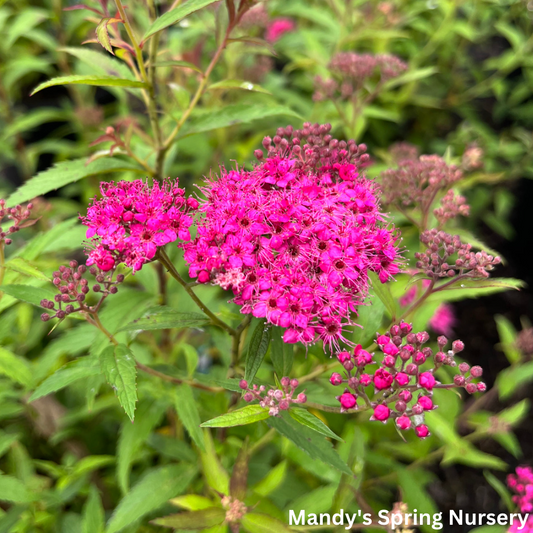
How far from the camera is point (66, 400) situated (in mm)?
2627

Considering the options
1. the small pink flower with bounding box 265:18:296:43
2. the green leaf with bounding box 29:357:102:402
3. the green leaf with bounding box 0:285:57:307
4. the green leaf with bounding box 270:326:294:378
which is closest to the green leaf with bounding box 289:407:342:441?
the green leaf with bounding box 270:326:294:378

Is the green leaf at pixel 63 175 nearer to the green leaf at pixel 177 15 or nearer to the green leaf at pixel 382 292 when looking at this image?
the green leaf at pixel 177 15

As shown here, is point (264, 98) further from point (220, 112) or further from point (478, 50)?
point (478, 50)

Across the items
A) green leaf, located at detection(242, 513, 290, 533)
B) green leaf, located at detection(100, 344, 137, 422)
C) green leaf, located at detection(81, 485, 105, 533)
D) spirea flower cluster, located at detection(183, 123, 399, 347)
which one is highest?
spirea flower cluster, located at detection(183, 123, 399, 347)

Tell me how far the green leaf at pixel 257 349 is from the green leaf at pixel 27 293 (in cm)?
66

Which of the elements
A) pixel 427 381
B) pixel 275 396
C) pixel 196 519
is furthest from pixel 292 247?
pixel 196 519

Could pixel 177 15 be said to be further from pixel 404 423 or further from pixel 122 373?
pixel 404 423

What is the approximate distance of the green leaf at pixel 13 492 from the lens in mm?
1586

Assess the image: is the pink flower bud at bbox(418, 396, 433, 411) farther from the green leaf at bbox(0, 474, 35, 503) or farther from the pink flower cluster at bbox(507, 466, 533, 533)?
the green leaf at bbox(0, 474, 35, 503)

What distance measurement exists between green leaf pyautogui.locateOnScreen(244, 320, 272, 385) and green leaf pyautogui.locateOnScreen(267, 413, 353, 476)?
0.55ft

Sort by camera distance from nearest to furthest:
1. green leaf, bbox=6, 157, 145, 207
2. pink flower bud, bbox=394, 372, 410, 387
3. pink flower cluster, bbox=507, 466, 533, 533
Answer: pink flower bud, bbox=394, 372, 410, 387 < green leaf, bbox=6, 157, 145, 207 < pink flower cluster, bbox=507, 466, 533, 533

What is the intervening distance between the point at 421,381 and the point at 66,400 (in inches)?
83.0

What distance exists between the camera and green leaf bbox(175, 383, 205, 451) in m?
1.51

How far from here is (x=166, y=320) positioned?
1.34m
